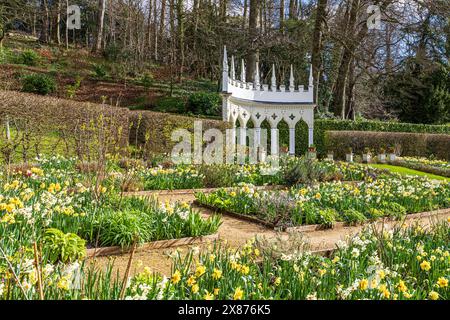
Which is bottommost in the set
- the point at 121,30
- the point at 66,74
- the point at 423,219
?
the point at 423,219

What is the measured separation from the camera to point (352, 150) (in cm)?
2081

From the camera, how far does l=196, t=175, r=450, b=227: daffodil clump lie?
22.2ft

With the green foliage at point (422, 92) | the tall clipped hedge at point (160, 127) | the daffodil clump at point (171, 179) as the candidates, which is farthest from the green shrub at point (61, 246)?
the green foliage at point (422, 92)

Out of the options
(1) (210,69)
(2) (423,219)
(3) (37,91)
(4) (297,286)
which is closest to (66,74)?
(3) (37,91)

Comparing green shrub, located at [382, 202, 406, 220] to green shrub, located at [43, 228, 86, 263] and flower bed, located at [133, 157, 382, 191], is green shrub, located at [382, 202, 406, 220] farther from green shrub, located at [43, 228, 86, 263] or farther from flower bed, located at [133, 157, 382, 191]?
green shrub, located at [43, 228, 86, 263]

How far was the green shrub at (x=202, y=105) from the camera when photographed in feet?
71.3

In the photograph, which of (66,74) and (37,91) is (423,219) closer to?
(37,91)

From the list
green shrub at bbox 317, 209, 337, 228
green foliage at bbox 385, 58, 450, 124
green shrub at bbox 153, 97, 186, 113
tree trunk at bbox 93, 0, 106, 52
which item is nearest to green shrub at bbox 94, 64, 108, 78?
tree trunk at bbox 93, 0, 106, 52

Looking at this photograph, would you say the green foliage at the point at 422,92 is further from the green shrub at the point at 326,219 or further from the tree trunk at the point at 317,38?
the green shrub at the point at 326,219

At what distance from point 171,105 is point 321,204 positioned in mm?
16256

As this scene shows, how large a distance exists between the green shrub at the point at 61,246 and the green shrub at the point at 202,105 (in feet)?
58.5

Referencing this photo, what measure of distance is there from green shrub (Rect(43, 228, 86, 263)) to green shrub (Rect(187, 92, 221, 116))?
1784 centimetres

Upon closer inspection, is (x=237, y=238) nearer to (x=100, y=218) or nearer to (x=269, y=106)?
(x=100, y=218)
